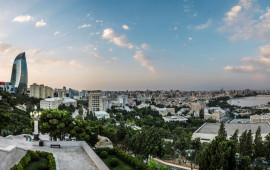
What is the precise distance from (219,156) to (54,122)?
851cm

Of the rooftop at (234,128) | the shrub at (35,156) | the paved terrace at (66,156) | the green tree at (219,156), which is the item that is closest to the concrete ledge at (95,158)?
the paved terrace at (66,156)

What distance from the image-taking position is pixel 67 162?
788 centimetres

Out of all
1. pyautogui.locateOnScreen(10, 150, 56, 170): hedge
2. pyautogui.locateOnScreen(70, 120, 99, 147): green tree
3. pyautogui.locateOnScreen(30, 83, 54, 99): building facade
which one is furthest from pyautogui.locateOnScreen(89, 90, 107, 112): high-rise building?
pyautogui.locateOnScreen(10, 150, 56, 170): hedge

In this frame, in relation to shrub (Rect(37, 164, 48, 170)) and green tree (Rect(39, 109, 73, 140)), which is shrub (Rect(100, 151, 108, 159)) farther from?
green tree (Rect(39, 109, 73, 140))

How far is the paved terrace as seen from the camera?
6.82 m

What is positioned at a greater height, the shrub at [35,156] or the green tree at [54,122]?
the green tree at [54,122]

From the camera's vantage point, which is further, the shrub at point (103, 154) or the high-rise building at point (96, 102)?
the high-rise building at point (96, 102)

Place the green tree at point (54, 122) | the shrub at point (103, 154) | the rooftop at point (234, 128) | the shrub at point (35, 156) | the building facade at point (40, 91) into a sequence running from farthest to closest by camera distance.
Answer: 1. the building facade at point (40, 91)
2. the rooftop at point (234, 128)
3. the green tree at point (54, 122)
4. the shrub at point (103, 154)
5. the shrub at point (35, 156)

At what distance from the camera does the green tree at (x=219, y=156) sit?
29.7 feet

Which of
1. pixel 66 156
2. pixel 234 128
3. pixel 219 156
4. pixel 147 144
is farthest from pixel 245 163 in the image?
pixel 234 128

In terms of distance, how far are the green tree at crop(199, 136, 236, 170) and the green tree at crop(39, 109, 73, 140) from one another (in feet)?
24.6

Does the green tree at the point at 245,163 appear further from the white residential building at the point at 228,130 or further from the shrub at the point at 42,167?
the white residential building at the point at 228,130

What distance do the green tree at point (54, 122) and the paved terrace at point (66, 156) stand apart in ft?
7.13

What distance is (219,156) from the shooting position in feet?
29.8
